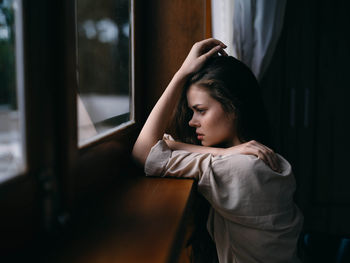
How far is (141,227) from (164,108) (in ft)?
1.85

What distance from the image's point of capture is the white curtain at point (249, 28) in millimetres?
1468

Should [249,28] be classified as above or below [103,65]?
above

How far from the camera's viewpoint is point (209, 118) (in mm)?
1156

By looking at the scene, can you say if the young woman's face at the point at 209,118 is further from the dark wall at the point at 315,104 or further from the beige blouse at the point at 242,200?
the dark wall at the point at 315,104

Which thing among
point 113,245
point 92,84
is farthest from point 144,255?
point 92,84

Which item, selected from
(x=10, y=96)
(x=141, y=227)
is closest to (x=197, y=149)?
(x=141, y=227)

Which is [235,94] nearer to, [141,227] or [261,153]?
[261,153]

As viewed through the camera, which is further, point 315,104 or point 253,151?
point 315,104

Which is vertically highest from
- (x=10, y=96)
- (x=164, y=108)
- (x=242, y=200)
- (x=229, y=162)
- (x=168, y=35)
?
(x=168, y=35)

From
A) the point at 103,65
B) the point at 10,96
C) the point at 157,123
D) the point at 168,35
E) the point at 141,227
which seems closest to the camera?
the point at 10,96

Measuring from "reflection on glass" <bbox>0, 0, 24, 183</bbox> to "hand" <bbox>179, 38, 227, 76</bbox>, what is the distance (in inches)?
Result: 28.7

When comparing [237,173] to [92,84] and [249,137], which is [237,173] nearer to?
[249,137]

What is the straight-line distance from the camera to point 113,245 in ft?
1.88

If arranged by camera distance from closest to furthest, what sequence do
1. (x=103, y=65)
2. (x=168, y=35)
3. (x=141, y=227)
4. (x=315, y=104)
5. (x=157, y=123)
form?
(x=141, y=227) < (x=103, y=65) < (x=157, y=123) < (x=168, y=35) < (x=315, y=104)
